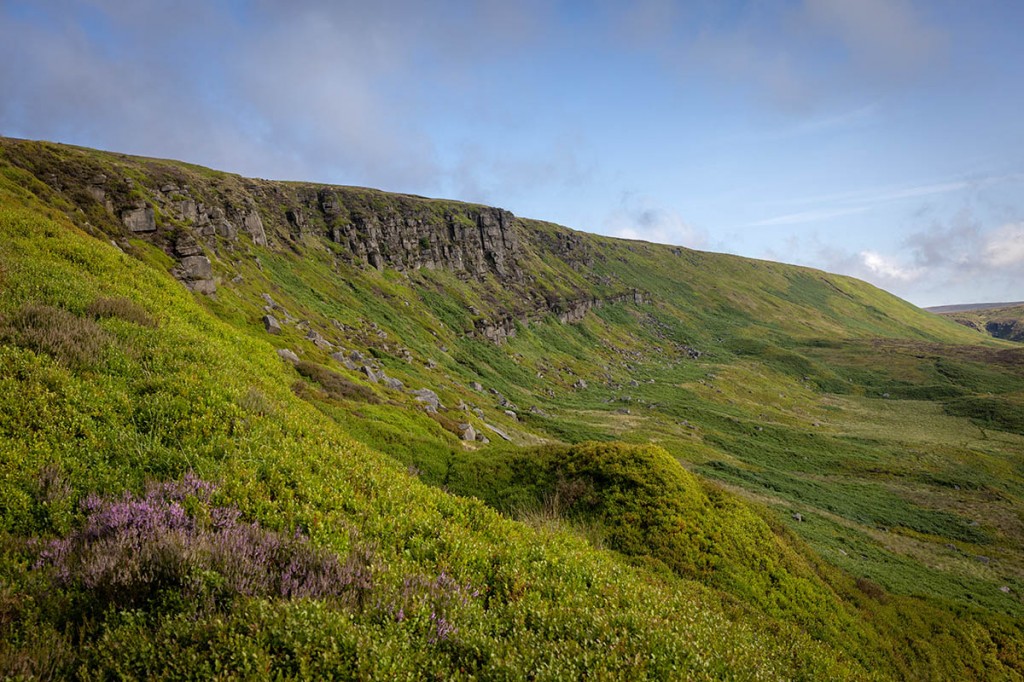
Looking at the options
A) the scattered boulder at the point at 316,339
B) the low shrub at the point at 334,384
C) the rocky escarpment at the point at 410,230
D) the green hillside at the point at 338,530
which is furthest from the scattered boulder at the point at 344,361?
the rocky escarpment at the point at 410,230

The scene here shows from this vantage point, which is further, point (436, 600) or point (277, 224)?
point (277, 224)

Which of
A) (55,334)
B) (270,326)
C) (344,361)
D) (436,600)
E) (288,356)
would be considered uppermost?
(270,326)

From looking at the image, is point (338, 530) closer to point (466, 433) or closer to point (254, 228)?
point (466, 433)

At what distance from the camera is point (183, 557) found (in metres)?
6.50

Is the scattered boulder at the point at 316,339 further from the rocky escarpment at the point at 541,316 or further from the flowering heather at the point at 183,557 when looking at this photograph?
the rocky escarpment at the point at 541,316

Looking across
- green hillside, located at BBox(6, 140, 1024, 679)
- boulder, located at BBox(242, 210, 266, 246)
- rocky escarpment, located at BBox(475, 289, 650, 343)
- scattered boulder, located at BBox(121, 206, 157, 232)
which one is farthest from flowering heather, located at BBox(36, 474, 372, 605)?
rocky escarpment, located at BBox(475, 289, 650, 343)

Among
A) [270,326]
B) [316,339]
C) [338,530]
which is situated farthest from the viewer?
[316,339]

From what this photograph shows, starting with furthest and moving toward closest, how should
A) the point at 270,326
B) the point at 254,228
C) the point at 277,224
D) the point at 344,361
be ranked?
the point at 277,224
the point at 254,228
the point at 344,361
the point at 270,326

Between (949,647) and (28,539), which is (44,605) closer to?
(28,539)

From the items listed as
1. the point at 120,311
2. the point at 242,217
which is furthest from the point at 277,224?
the point at 120,311

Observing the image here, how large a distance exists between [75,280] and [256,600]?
55.6 feet

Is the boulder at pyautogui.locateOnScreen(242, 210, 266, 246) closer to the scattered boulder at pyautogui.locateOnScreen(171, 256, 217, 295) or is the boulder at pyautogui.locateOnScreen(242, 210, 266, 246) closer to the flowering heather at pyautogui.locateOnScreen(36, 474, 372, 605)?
the scattered boulder at pyautogui.locateOnScreen(171, 256, 217, 295)

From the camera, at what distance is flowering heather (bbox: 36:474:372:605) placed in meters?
6.23

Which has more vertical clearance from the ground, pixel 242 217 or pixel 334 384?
pixel 242 217
